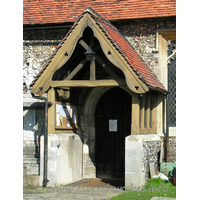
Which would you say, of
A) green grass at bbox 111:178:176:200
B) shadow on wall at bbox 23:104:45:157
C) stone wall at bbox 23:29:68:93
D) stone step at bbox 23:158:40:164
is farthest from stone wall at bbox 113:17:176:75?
stone step at bbox 23:158:40:164

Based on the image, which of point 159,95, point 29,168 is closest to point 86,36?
point 159,95

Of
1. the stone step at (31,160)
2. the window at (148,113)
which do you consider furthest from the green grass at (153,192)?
the stone step at (31,160)

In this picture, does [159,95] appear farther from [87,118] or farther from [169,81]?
[87,118]

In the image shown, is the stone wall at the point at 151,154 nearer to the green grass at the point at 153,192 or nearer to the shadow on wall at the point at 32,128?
the green grass at the point at 153,192

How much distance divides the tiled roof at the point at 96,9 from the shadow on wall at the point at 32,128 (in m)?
3.03

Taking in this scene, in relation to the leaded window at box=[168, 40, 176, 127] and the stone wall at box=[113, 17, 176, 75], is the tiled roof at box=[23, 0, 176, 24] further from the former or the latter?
the leaded window at box=[168, 40, 176, 127]

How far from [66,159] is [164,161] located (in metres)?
3.31

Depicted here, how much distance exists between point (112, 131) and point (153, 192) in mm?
3739

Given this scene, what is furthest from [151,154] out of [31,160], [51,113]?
[31,160]

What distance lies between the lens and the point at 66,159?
10.8 metres

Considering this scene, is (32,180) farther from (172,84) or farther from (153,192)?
(172,84)

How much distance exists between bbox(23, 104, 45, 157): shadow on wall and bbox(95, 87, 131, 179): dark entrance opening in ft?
6.21

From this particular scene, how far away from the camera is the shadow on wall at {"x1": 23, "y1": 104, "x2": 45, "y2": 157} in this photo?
39.8ft

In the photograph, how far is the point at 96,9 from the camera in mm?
12781
